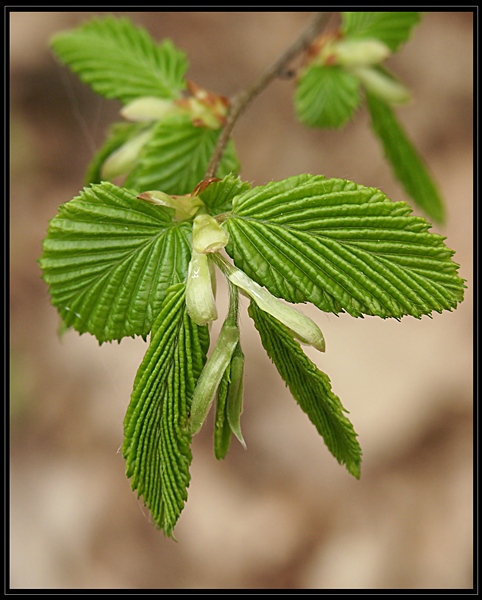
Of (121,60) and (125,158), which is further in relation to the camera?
(121,60)

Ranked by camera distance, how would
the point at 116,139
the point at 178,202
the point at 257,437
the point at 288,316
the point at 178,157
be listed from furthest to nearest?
the point at 257,437 < the point at 116,139 < the point at 178,157 < the point at 178,202 < the point at 288,316

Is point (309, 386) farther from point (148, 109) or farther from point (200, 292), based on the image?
point (148, 109)

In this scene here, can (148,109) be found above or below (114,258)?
above

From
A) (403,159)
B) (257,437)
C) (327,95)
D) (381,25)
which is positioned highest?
(381,25)

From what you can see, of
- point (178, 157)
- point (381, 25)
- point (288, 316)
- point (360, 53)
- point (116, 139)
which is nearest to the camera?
point (288, 316)

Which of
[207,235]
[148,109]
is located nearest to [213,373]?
[207,235]

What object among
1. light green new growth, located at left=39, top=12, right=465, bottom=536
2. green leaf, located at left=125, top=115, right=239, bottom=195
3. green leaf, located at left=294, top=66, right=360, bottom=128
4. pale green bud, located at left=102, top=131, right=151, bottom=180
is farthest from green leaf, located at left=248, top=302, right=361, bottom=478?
green leaf, located at left=294, top=66, right=360, bottom=128

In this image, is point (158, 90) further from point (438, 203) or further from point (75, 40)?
point (438, 203)

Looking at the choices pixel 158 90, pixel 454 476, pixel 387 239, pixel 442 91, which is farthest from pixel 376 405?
pixel 387 239
